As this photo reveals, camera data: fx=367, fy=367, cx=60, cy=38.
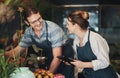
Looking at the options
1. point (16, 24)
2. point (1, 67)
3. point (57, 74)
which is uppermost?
point (16, 24)

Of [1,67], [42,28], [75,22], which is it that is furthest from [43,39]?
[1,67]

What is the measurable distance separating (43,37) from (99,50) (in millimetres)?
586

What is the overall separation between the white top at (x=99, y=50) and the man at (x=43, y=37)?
0.29 meters

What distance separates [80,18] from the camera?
3617 mm

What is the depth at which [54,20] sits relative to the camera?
Answer: 371 centimetres

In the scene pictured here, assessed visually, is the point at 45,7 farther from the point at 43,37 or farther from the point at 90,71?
the point at 90,71

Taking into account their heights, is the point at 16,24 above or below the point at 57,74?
above

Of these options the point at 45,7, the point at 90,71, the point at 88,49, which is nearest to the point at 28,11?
the point at 45,7

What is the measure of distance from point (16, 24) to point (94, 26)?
31.1 inches

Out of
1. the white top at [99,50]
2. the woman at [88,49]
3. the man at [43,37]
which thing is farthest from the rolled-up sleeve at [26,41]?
the white top at [99,50]

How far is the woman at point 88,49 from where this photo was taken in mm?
3588

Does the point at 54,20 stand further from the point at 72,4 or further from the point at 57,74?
the point at 57,74

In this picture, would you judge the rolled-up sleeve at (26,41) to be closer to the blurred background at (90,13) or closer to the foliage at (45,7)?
the blurred background at (90,13)

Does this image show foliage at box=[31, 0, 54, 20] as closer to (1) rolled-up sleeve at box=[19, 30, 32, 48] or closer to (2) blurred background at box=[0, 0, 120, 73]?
(2) blurred background at box=[0, 0, 120, 73]
